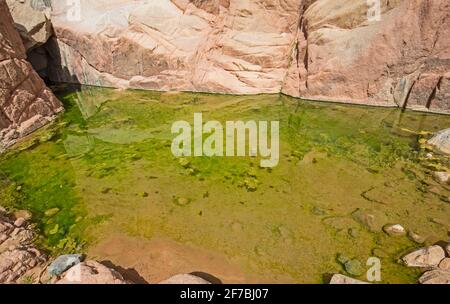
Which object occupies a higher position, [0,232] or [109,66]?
[109,66]

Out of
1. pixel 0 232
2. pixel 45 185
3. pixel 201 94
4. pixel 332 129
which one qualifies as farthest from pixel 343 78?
pixel 0 232

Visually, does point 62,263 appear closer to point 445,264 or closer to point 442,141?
point 445,264

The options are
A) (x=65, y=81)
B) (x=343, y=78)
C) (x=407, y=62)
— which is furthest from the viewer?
(x=65, y=81)

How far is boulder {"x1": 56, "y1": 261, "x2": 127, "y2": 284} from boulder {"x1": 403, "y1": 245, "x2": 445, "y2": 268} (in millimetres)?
3710

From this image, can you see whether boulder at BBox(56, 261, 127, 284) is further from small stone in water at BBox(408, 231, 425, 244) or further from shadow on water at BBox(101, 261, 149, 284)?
small stone in water at BBox(408, 231, 425, 244)

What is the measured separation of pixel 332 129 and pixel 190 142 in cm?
378

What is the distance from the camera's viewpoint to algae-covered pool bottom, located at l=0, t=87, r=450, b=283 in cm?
463

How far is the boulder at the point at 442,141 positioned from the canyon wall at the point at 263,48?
7.03ft

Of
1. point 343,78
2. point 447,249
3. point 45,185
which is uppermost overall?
point 343,78

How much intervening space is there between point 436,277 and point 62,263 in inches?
187

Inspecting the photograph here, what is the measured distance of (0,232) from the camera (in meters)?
5.05

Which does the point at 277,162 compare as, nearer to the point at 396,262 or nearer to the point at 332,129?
the point at 332,129

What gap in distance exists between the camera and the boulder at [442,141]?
718 centimetres

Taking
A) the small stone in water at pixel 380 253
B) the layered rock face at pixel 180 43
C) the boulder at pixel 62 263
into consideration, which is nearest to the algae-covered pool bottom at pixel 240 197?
the small stone in water at pixel 380 253
